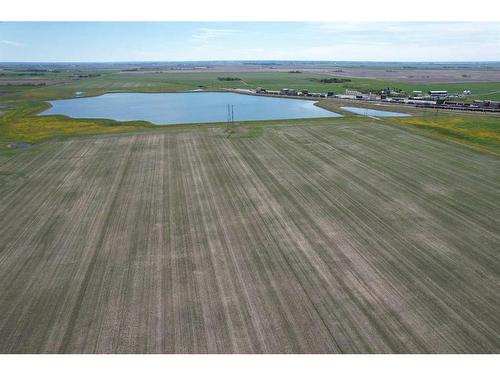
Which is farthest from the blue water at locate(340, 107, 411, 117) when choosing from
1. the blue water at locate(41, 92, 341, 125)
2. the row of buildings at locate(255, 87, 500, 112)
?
the row of buildings at locate(255, 87, 500, 112)

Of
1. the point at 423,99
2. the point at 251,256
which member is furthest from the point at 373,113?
the point at 251,256

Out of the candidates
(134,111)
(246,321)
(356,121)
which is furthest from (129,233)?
(134,111)

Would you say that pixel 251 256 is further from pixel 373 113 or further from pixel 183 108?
pixel 183 108

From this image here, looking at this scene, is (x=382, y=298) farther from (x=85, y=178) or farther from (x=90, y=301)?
(x=85, y=178)

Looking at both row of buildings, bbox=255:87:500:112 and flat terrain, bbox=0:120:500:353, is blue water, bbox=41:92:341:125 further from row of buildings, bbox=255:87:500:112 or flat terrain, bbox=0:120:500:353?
flat terrain, bbox=0:120:500:353

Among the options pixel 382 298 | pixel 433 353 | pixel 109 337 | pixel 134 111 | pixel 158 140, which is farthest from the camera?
pixel 134 111

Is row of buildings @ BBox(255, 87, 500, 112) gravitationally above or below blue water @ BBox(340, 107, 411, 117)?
above
